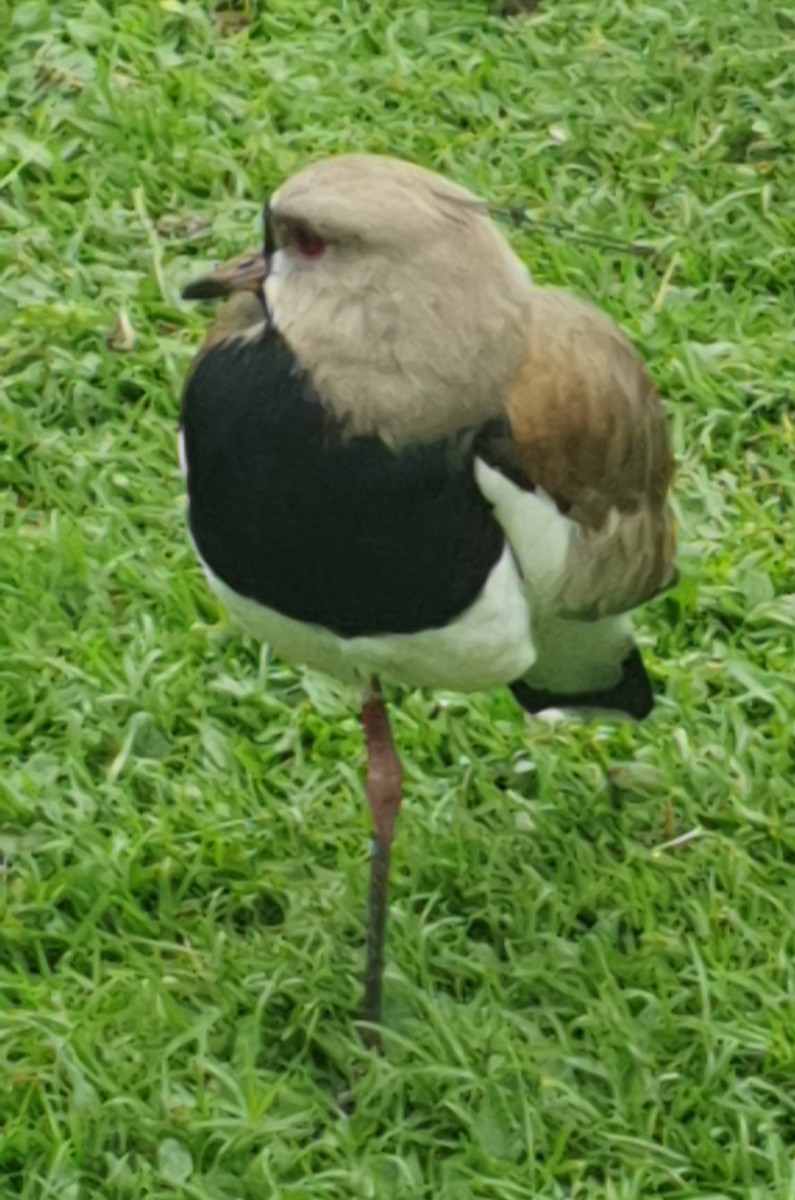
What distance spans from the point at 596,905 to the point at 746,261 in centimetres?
175

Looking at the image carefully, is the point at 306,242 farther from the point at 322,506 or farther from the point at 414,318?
the point at 322,506

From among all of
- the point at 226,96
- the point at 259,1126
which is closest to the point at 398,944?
the point at 259,1126

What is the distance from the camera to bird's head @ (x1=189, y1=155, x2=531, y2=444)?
110 inches

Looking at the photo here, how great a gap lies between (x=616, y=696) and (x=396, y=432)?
1093 millimetres

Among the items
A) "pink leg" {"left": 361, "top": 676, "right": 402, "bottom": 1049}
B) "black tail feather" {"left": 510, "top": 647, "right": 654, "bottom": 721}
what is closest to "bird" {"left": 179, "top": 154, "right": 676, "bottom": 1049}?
"pink leg" {"left": 361, "top": 676, "right": 402, "bottom": 1049}

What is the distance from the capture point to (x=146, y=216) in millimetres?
5008

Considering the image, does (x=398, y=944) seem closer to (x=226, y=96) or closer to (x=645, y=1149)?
(x=645, y=1149)

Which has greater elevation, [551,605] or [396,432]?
[396,432]

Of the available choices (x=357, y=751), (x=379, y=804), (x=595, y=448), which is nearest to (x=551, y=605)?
(x=595, y=448)

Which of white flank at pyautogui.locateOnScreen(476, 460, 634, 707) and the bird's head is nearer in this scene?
the bird's head

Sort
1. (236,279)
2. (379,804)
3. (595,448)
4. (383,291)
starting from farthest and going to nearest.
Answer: (379,804) → (595,448) → (236,279) → (383,291)

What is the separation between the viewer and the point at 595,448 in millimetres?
3146

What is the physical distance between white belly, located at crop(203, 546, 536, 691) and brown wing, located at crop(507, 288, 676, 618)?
0.14m

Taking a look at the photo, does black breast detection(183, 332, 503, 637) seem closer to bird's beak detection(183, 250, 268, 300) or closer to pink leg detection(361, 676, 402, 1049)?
bird's beak detection(183, 250, 268, 300)
